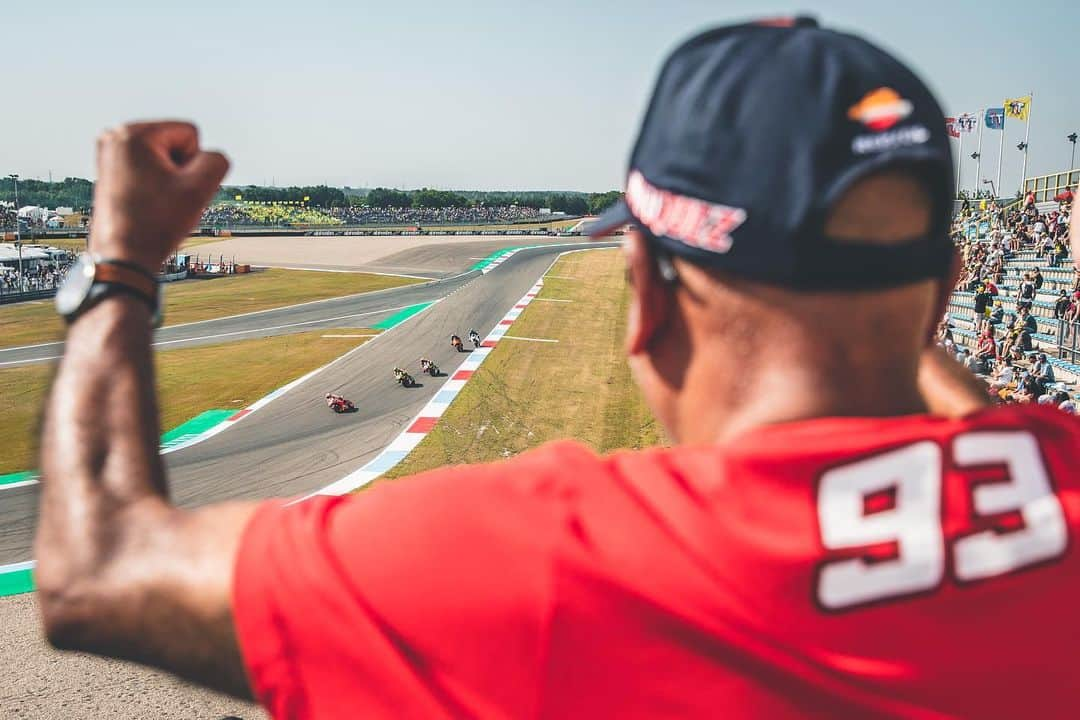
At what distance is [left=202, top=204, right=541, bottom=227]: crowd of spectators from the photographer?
127 metres

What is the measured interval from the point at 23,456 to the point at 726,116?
18.4 m

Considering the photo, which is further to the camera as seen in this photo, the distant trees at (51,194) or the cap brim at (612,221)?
the distant trees at (51,194)

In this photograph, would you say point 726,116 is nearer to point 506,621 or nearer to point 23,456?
point 506,621

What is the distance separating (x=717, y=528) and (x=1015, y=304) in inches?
920

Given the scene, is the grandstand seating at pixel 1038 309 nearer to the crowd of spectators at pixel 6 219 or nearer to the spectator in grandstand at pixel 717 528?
the spectator in grandstand at pixel 717 528

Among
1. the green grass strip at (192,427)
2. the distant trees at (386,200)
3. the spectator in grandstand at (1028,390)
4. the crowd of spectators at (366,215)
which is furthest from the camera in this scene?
the distant trees at (386,200)

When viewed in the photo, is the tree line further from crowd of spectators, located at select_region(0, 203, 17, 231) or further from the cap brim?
the cap brim

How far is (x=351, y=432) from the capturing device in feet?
55.2

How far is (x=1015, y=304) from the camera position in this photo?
819 inches

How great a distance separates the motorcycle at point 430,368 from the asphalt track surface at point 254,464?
0.24m

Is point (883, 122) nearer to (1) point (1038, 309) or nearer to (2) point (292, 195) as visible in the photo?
(1) point (1038, 309)

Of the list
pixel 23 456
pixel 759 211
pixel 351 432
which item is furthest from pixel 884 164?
pixel 23 456

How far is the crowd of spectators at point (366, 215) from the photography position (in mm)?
127375

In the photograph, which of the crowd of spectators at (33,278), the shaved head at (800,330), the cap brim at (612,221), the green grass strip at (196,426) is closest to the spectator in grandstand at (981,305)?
the green grass strip at (196,426)
